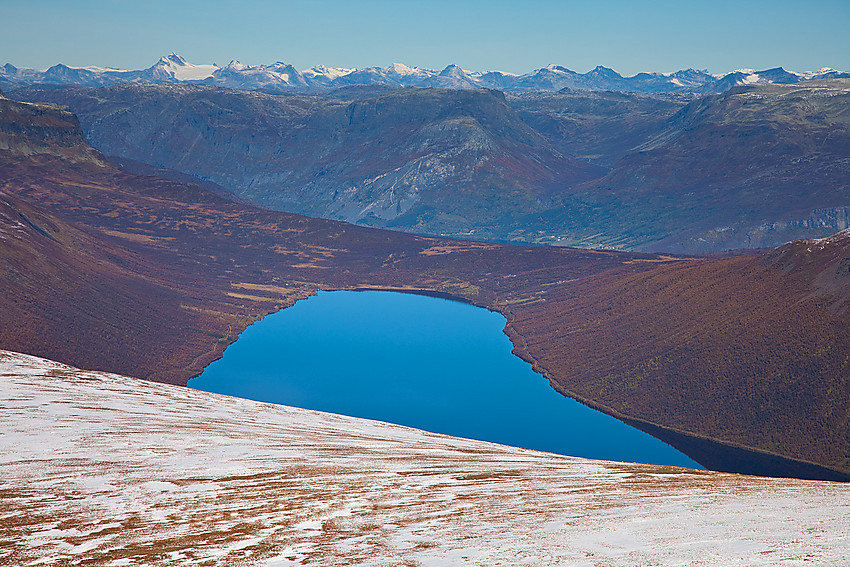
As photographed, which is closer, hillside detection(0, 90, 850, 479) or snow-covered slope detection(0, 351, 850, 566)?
snow-covered slope detection(0, 351, 850, 566)

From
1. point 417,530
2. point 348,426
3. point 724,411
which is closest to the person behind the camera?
point 417,530

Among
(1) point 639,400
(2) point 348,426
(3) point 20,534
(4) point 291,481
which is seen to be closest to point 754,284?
(1) point 639,400

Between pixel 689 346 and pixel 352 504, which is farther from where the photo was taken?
pixel 689 346

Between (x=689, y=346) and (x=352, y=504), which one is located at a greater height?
(x=689, y=346)

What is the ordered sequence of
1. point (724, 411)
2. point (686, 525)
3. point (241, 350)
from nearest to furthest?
1. point (686, 525)
2. point (724, 411)
3. point (241, 350)

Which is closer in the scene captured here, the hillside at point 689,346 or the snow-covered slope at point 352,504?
the snow-covered slope at point 352,504

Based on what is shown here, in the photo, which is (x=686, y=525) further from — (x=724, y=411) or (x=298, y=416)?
(x=724, y=411)

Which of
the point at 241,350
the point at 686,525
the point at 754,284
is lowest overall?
the point at 241,350

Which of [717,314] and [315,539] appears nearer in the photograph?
[315,539]
